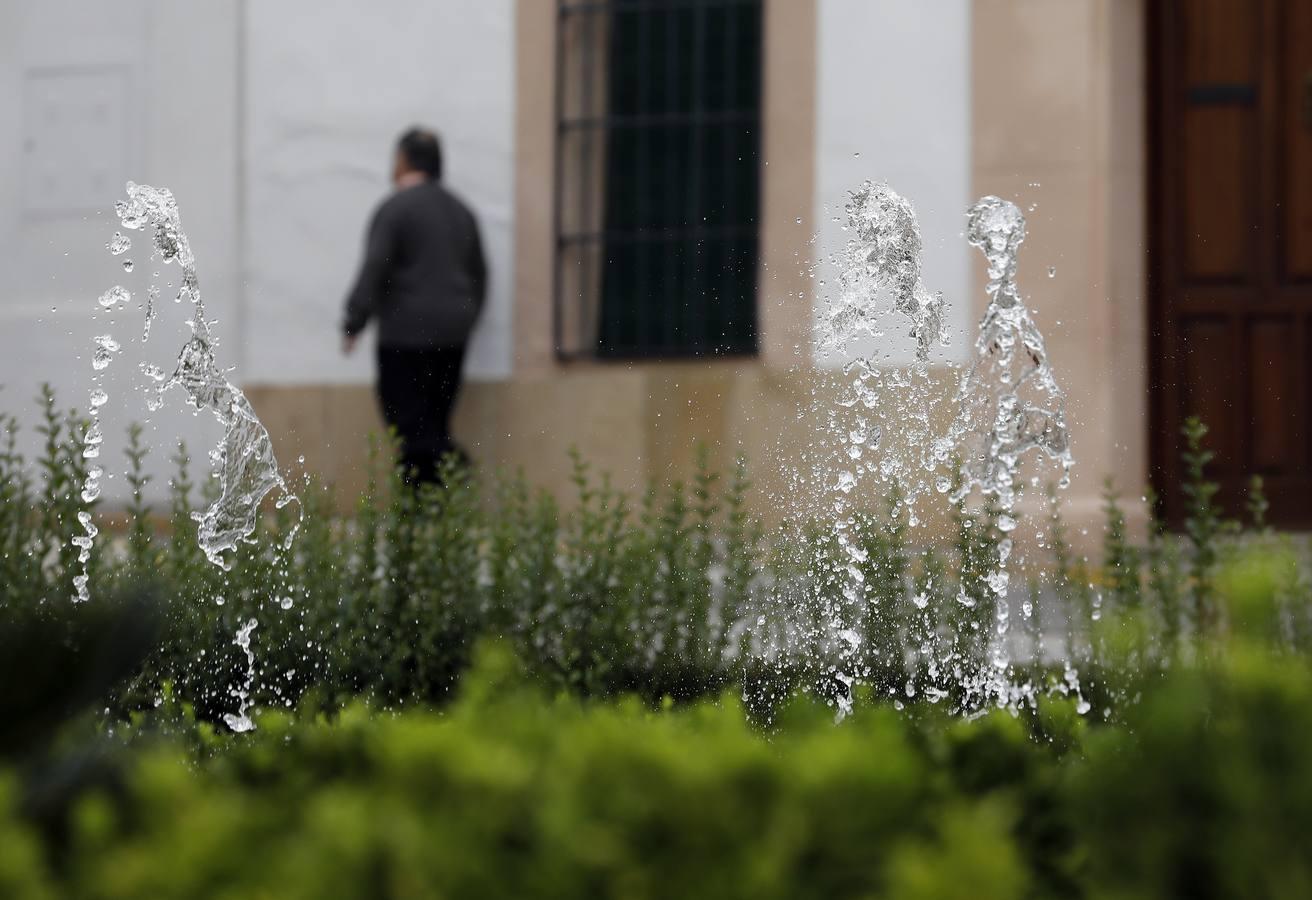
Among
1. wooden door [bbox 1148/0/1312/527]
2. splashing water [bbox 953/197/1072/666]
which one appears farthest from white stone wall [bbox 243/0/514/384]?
wooden door [bbox 1148/0/1312/527]

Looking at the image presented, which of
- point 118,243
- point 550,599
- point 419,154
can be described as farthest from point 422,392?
point 550,599

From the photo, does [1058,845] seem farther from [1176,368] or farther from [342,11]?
[342,11]

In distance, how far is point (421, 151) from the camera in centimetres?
908

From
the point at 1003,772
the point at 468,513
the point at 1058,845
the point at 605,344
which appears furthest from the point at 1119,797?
the point at 605,344

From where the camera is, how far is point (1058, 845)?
1.59m

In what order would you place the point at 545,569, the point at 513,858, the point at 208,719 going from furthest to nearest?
the point at 545,569
the point at 208,719
the point at 513,858

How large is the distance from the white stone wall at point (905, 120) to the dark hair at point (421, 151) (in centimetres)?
177

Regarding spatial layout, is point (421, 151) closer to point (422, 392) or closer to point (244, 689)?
point (422, 392)

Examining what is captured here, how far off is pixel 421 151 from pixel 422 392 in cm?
112

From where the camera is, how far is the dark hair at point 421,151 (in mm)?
9078

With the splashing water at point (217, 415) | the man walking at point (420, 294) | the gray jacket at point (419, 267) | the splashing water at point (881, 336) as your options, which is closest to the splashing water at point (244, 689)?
the splashing water at point (217, 415)

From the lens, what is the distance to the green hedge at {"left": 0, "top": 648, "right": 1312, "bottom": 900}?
1.04m

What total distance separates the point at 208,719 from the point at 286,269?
6544 millimetres

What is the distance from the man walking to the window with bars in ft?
1.88
